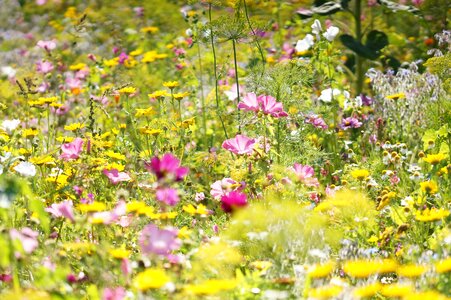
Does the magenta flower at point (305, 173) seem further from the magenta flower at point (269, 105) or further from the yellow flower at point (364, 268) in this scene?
the yellow flower at point (364, 268)

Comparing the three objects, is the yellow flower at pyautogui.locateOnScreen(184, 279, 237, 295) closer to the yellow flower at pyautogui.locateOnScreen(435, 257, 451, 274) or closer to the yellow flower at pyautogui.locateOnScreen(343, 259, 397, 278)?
the yellow flower at pyautogui.locateOnScreen(343, 259, 397, 278)

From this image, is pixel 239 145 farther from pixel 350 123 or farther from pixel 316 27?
pixel 316 27

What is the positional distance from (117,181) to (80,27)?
1.30m

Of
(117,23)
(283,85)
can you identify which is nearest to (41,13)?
(117,23)

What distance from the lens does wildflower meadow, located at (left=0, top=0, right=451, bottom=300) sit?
1760mm

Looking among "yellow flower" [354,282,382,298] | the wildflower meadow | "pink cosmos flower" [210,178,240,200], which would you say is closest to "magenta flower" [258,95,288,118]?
the wildflower meadow

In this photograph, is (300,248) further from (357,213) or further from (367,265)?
(357,213)

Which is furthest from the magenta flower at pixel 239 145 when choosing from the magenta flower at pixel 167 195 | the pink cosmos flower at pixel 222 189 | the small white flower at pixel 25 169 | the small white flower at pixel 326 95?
the small white flower at pixel 326 95

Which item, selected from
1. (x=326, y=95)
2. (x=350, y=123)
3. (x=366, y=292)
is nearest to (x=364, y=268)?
(x=366, y=292)

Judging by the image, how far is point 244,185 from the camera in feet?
8.46

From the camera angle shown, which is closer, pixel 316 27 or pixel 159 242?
pixel 159 242

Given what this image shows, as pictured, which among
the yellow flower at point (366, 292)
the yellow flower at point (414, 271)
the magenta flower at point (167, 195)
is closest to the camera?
the yellow flower at point (366, 292)

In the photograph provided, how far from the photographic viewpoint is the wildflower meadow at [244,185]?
1760 millimetres

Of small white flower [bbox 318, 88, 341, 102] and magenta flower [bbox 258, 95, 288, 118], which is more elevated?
magenta flower [bbox 258, 95, 288, 118]
